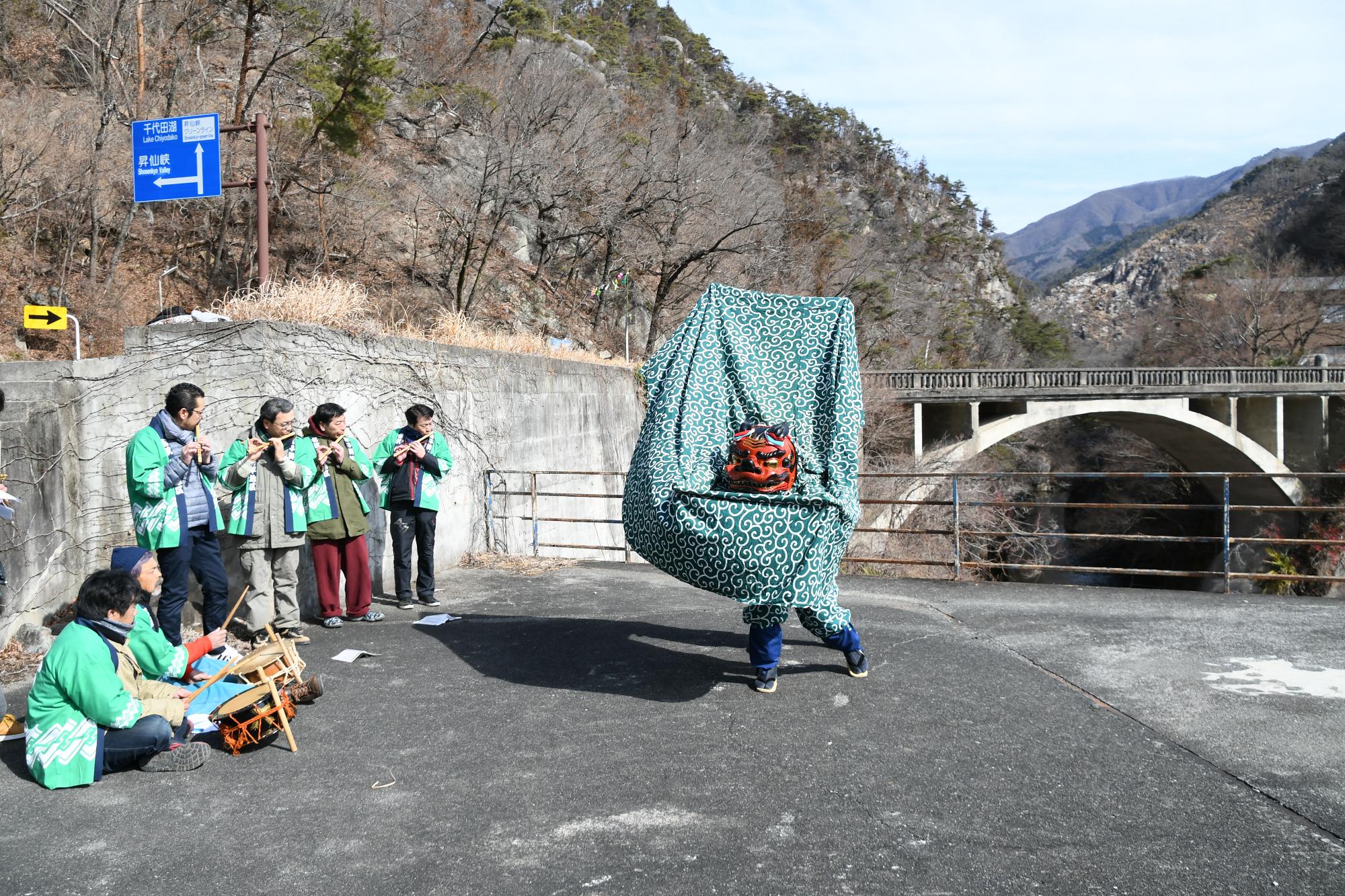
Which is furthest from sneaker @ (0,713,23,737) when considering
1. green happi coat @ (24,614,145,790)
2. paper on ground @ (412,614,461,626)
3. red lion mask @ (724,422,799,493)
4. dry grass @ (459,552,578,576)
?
dry grass @ (459,552,578,576)

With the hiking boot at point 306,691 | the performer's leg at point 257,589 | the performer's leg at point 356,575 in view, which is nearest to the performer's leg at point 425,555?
the performer's leg at point 356,575

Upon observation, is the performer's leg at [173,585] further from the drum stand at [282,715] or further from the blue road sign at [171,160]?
the blue road sign at [171,160]

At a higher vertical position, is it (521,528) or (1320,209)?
(1320,209)

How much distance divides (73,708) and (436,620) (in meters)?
2.98

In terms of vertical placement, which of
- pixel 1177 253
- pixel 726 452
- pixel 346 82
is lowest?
pixel 726 452

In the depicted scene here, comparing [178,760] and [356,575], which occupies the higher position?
[356,575]

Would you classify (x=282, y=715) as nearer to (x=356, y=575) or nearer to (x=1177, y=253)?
(x=356, y=575)

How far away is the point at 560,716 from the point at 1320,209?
7596 cm

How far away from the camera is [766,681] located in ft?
16.3

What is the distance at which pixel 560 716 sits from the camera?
15.4ft

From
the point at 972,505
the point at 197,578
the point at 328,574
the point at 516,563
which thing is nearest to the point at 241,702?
the point at 197,578

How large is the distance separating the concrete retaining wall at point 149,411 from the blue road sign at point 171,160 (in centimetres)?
429

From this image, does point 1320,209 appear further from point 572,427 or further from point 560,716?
point 560,716

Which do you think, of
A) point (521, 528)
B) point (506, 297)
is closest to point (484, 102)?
point (506, 297)
